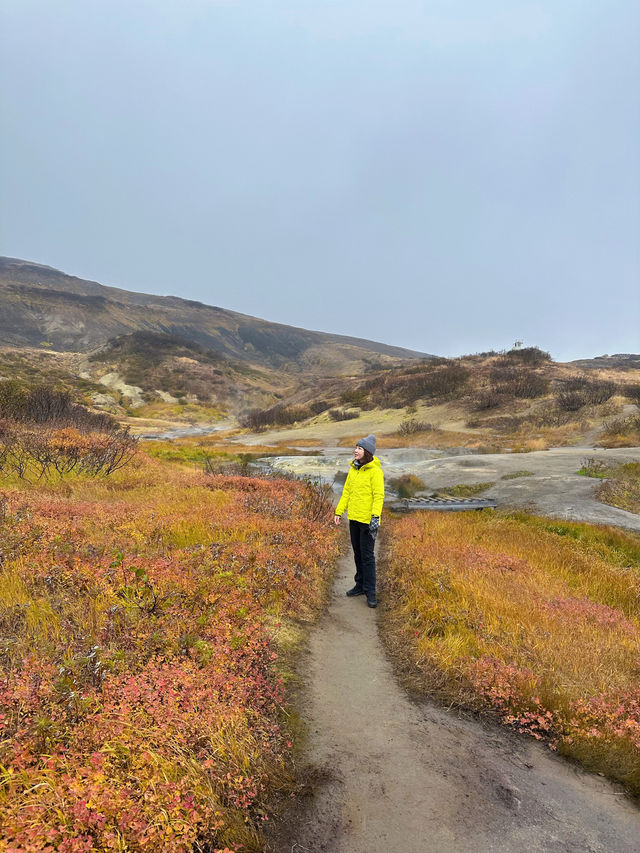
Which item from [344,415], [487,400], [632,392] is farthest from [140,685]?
[344,415]

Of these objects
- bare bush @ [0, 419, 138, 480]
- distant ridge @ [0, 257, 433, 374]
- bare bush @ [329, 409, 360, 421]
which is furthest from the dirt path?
distant ridge @ [0, 257, 433, 374]

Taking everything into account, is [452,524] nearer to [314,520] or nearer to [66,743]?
[314,520]

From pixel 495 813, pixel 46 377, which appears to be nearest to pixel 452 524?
pixel 495 813

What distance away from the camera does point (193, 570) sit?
219 inches

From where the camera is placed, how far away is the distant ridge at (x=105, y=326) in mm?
119500

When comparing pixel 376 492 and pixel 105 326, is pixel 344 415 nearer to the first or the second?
pixel 376 492

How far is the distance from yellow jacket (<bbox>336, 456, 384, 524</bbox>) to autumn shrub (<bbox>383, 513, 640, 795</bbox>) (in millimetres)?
1418

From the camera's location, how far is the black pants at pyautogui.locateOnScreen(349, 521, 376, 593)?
22.0ft

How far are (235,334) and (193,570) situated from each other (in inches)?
7713

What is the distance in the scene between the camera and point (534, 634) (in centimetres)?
482

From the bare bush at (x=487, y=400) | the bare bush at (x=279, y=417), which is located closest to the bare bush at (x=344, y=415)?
the bare bush at (x=279, y=417)

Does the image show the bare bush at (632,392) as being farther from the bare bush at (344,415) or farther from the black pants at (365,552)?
the black pants at (365,552)

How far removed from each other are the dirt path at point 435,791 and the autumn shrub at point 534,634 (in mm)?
303

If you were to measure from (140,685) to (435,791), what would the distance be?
2.25 meters
